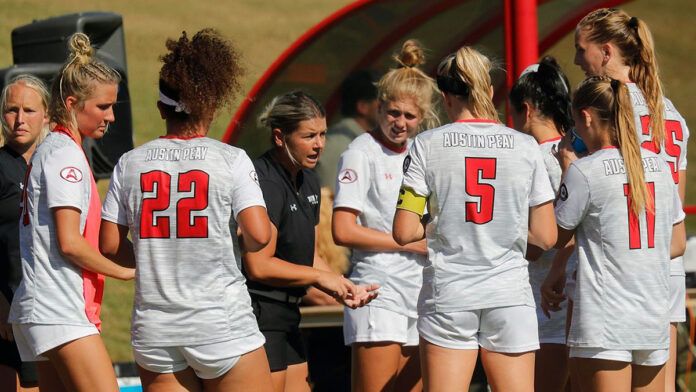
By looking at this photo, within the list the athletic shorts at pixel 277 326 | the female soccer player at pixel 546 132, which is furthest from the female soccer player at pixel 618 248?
the athletic shorts at pixel 277 326

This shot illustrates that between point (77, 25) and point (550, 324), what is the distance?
412 centimetres

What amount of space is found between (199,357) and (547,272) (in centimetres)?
174

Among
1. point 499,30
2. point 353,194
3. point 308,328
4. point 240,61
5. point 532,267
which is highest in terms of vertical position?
point 499,30

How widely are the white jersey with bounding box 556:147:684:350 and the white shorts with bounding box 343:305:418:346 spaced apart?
3.10ft

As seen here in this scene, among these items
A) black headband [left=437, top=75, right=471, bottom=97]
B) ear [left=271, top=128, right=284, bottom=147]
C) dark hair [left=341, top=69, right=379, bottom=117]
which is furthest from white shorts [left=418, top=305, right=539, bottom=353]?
dark hair [left=341, top=69, right=379, bottom=117]

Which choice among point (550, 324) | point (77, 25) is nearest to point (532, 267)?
point (550, 324)

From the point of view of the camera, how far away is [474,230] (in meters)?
3.49

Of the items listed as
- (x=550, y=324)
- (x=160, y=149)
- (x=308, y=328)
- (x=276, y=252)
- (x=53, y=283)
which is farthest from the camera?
(x=308, y=328)

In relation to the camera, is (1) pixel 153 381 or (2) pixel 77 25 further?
(2) pixel 77 25

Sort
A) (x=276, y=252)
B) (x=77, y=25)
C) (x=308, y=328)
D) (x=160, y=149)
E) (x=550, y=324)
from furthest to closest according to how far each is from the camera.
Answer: (x=77, y=25) → (x=308, y=328) → (x=550, y=324) → (x=276, y=252) → (x=160, y=149)

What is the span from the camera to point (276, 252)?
3982 mm

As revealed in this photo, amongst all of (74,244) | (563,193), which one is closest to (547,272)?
(563,193)

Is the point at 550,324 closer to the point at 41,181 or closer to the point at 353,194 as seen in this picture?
the point at 353,194

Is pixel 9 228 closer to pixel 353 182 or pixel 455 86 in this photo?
pixel 353 182
